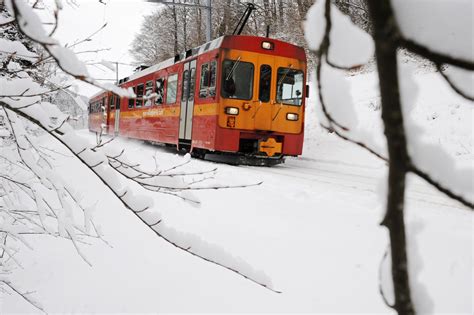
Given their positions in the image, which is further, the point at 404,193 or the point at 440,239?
the point at 440,239

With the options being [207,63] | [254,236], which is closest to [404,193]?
[254,236]

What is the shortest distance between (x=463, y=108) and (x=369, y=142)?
40.6ft

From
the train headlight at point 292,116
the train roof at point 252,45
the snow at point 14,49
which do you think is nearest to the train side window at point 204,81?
the train roof at point 252,45

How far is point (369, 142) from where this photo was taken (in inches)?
21.5

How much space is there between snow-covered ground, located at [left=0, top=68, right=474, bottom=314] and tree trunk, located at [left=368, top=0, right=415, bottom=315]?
94.4 inches

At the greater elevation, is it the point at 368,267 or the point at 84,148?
the point at 84,148

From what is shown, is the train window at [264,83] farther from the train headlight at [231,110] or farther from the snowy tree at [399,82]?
the snowy tree at [399,82]

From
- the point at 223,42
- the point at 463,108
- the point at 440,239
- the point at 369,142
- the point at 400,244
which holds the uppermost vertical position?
the point at 223,42

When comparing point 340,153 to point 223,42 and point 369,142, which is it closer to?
point 223,42

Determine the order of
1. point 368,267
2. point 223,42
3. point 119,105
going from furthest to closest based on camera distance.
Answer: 1. point 119,105
2. point 223,42
3. point 368,267

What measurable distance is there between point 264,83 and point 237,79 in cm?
66

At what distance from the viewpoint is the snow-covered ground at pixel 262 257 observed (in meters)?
3.35

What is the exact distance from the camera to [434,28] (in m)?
0.41

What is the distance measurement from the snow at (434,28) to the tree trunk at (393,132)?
0.06 feet
